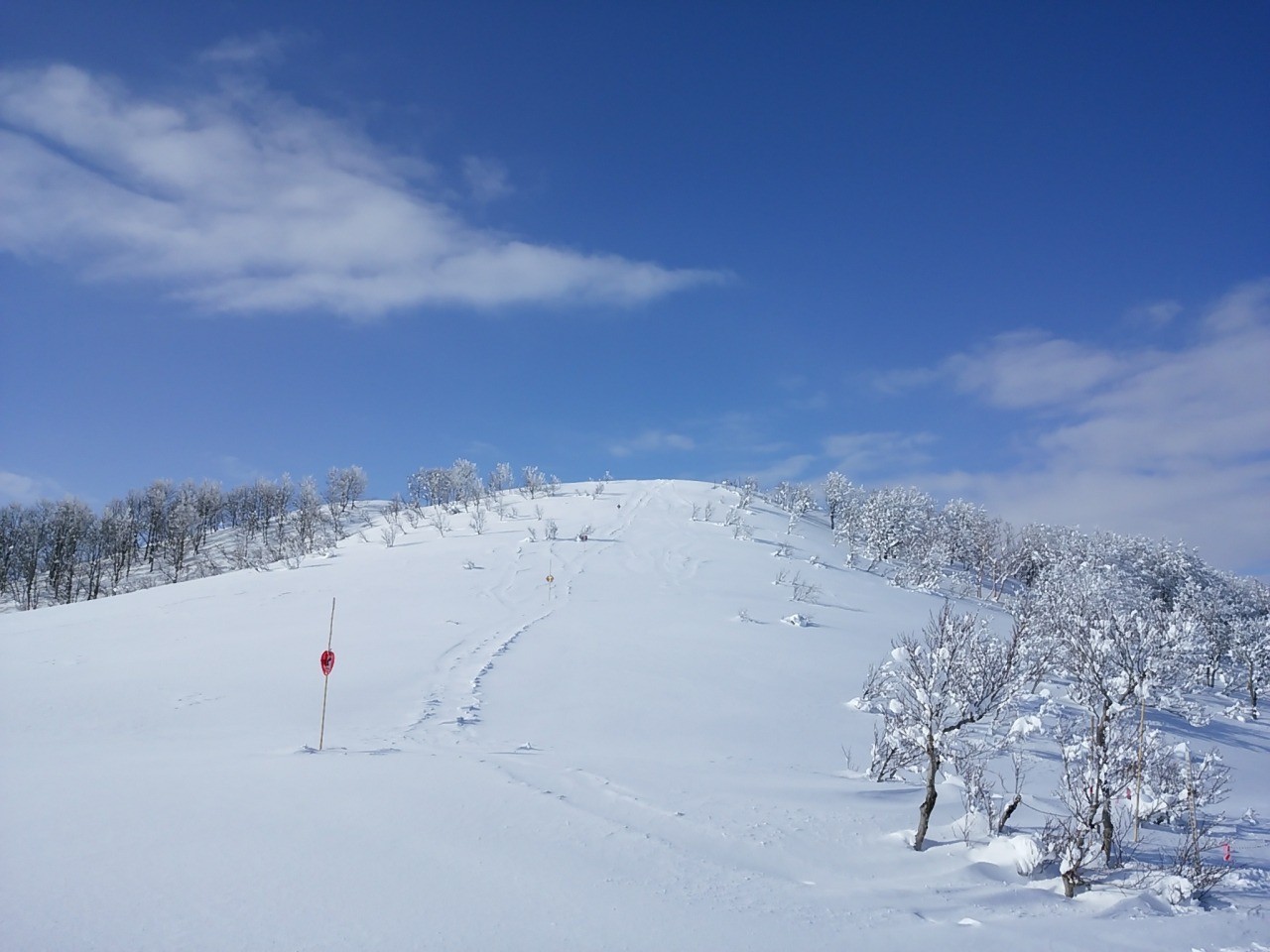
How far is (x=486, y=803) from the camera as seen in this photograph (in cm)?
970

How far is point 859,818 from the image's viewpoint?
11.4 m

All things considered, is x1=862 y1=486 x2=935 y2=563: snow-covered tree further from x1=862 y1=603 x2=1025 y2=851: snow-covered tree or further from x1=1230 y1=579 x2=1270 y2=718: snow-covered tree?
x1=862 y1=603 x2=1025 y2=851: snow-covered tree

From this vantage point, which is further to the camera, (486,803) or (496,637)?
(496,637)

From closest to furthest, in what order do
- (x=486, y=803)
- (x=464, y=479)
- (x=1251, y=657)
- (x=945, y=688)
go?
(x=486, y=803)
(x=945, y=688)
(x=1251, y=657)
(x=464, y=479)

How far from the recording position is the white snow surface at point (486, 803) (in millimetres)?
6488

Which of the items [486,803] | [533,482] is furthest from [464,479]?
[486,803]

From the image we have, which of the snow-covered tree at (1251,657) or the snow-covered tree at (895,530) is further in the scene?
the snow-covered tree at (895,530)

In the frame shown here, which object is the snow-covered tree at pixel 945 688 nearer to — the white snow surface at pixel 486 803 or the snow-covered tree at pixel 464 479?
the white snow surface at pixel 486 803

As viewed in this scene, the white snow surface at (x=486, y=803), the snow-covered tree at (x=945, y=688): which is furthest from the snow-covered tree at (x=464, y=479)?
the snow-covered tree at (x=945, y=688)

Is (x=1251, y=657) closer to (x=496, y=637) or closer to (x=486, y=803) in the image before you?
(x=496, y=637)

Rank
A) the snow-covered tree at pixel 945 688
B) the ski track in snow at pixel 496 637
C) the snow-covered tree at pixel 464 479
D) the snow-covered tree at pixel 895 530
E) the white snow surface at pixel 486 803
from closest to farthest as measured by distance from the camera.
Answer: the white snow surface at pixel 486 803 < the snow-covered tree at pixel 945 688 < the ski track in snow at pixel 496 637 < the snow-covered tree at pixel 895 530 < the snow-covered tree at pixel 464 479

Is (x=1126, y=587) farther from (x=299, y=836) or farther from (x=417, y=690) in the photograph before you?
(x=299, y=836)

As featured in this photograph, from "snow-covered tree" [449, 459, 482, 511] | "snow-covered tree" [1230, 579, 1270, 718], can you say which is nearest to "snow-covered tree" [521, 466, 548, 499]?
"snow-covered tree" [449, 459, 482, 511]

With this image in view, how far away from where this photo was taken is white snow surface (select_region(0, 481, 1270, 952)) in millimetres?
6488
